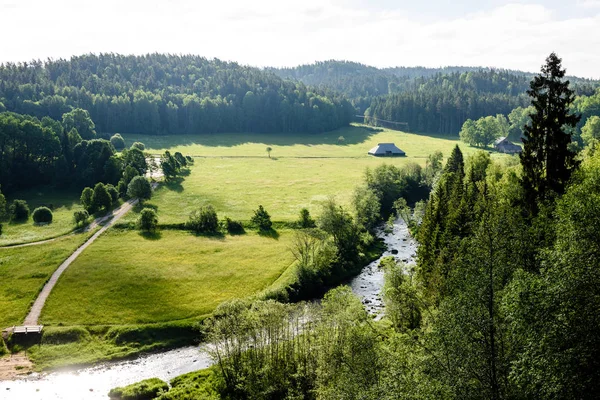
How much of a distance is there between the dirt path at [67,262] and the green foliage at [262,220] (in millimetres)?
31262

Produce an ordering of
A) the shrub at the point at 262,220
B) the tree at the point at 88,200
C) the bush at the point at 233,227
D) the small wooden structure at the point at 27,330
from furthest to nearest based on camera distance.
A: the tree at the point at 88,200
the shrub at the point at 262,220
the bush at the point at 233,227
the small wooden structure at the point at 27,330

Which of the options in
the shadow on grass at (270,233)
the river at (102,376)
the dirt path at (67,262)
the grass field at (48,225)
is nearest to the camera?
the river at (102,376)

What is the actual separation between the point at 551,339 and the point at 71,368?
55137 millimetres

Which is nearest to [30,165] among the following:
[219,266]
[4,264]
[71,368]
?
[4,264]

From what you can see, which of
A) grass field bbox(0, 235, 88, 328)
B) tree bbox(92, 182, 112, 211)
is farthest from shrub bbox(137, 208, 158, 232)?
tree bbox(92, 182, 112, 211)

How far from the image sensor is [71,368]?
5712 cm

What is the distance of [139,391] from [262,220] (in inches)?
2240

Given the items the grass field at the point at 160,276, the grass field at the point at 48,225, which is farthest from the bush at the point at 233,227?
the grass field at the point at 48,225

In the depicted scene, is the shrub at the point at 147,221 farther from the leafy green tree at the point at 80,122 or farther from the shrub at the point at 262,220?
the leafy green tree at the point at 80,122

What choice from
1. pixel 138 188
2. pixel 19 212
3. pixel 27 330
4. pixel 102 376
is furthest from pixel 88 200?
pixel 102 376

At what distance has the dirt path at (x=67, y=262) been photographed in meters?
65.0

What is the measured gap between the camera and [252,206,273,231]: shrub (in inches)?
4107

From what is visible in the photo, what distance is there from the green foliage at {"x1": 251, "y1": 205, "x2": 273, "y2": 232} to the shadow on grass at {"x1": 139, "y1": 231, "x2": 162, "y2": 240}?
21.3 metres

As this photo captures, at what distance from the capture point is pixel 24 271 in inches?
3000
